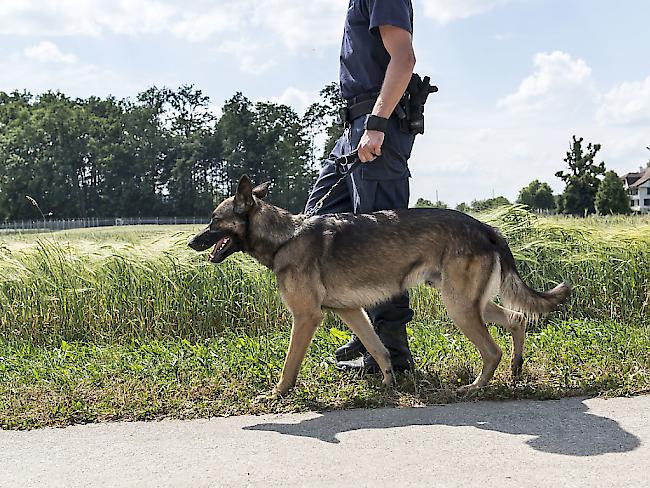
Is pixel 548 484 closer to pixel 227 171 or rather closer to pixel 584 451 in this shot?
pixel 584 451

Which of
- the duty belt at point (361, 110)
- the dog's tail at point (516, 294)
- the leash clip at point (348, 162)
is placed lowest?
the dog's tail at point (516, 294)

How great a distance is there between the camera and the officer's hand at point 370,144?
14.7 feet

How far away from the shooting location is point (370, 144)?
4.49 m

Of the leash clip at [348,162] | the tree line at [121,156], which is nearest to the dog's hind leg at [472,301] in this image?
the leash clip at [348,162]

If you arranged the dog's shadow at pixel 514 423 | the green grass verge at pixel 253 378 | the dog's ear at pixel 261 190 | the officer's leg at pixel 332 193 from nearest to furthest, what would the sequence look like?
the dog's shadow at pixel 514 423
the green grass verge at pixel 253 378
the dog's ear at pixel 261 190
the officer's leg at pixel 332 193

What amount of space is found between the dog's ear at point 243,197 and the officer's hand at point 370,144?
29.1 inches

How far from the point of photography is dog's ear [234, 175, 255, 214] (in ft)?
14.5

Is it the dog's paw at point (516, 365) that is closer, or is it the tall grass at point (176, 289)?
the dog's paw at point (516, 365)

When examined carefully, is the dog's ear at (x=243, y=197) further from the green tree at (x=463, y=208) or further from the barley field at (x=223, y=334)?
the green tree at (x=463, y=208)

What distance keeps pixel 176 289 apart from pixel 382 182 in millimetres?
2686

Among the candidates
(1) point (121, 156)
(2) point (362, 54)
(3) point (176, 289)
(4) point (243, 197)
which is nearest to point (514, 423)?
(4) point (243, 197)

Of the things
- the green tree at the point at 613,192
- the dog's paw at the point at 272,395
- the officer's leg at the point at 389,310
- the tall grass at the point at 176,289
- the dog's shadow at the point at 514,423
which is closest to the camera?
the dog's shadow at the point at 514,423

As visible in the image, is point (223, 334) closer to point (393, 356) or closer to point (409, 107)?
point (393, 356)

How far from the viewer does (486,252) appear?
4406 millimetres
